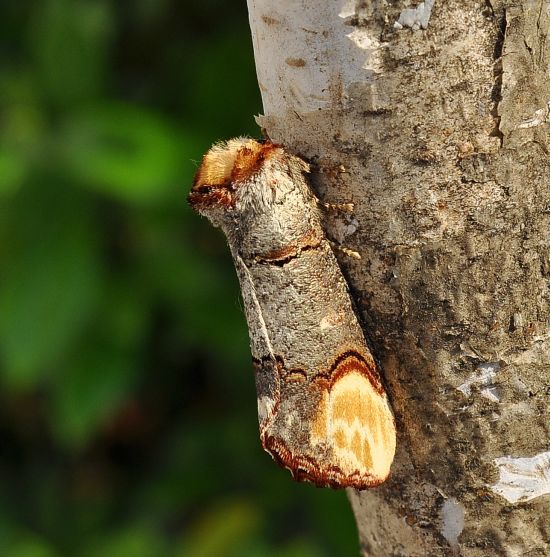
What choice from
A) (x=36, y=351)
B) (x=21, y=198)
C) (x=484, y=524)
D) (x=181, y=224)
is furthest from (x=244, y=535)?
(x=484, y=524)

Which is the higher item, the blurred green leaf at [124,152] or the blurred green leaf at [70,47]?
the blurred green leaf at [70,47]

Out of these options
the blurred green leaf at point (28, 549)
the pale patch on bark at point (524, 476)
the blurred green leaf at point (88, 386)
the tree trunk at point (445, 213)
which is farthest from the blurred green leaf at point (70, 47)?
the pale patch on bark at point (524, 476)

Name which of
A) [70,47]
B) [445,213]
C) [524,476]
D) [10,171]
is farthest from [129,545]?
[445,213]

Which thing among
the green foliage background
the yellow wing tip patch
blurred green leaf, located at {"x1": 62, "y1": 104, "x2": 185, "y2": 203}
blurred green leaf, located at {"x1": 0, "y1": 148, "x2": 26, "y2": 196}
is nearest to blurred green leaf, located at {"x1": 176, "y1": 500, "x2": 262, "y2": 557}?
the green foliage background

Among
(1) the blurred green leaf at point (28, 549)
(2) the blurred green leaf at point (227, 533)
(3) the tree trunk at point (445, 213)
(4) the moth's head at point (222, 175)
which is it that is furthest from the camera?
(2) the blurred green leaf at point (227, 533)

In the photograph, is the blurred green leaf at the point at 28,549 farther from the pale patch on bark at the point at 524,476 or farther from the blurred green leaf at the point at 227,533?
the pale patch on bark at the point at 524,476

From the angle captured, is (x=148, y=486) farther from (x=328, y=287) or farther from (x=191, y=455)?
(x=328, y=287)
